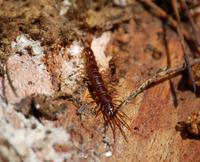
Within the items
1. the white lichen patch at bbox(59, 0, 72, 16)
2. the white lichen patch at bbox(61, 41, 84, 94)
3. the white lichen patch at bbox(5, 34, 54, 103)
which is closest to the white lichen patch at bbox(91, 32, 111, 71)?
the white lichen patch at bbox(61, 41, 84, 94)

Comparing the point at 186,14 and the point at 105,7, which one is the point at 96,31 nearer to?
the point at 105,7

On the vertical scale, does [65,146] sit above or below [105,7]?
below

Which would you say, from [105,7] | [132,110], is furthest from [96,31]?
[132,110]

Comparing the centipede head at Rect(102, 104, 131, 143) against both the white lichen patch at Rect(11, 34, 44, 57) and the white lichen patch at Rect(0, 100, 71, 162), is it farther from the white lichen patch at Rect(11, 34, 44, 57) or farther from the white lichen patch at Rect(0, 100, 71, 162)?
the white lichen patch at Rect(11, 34, 44, 57)

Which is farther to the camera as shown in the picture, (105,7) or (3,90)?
(105,7)

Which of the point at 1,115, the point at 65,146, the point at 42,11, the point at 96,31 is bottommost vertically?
the point at 65,146

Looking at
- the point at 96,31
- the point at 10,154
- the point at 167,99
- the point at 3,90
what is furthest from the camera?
the point at 96,31

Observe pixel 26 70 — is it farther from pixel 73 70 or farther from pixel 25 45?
pixel 73 70
